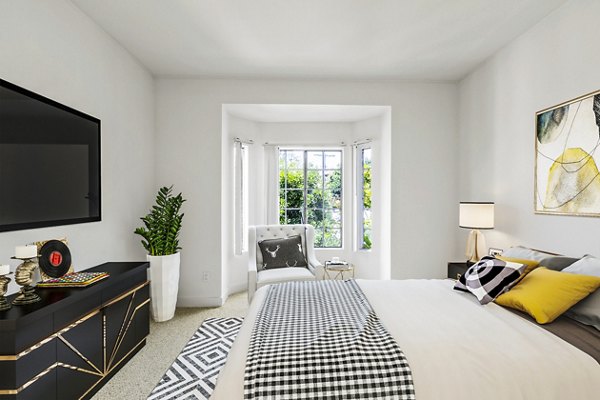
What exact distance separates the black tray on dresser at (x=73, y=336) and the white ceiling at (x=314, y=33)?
2.09 meters

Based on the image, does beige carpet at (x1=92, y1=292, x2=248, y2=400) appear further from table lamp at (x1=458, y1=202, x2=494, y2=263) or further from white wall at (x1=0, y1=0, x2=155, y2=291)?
table lamp at (x1=458, y1=202, x2=494, y2=263)

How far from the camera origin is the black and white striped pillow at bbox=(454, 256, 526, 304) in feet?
7.02

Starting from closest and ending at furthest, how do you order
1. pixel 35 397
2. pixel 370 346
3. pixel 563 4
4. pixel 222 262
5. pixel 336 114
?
pixel 370 346
pixel 35 397
pixel 563 4
pixel 222 262
pixel 336 114

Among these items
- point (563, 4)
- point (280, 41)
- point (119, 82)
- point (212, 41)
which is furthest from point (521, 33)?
point (119, 82)

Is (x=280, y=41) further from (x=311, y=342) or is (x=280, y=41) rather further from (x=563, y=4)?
(x=311, y=342)

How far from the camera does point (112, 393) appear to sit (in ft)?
7.47

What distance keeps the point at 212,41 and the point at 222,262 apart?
2.49 m

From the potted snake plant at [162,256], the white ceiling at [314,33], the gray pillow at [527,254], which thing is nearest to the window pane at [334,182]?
the white ceiling at [314,33]

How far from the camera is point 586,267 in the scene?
2.00 m

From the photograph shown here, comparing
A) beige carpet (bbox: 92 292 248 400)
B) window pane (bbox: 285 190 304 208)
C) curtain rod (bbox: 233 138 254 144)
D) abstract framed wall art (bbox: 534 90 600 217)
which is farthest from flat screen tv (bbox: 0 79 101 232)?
abstract framed wall art (bbox: 534 90 600 217)

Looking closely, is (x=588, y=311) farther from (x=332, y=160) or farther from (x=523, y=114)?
(x=332, y=160)

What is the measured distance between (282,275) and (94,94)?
8.01 feet

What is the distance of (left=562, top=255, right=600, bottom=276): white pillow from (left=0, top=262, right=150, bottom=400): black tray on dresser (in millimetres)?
2982

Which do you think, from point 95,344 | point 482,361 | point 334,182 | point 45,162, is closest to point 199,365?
point 95,344
